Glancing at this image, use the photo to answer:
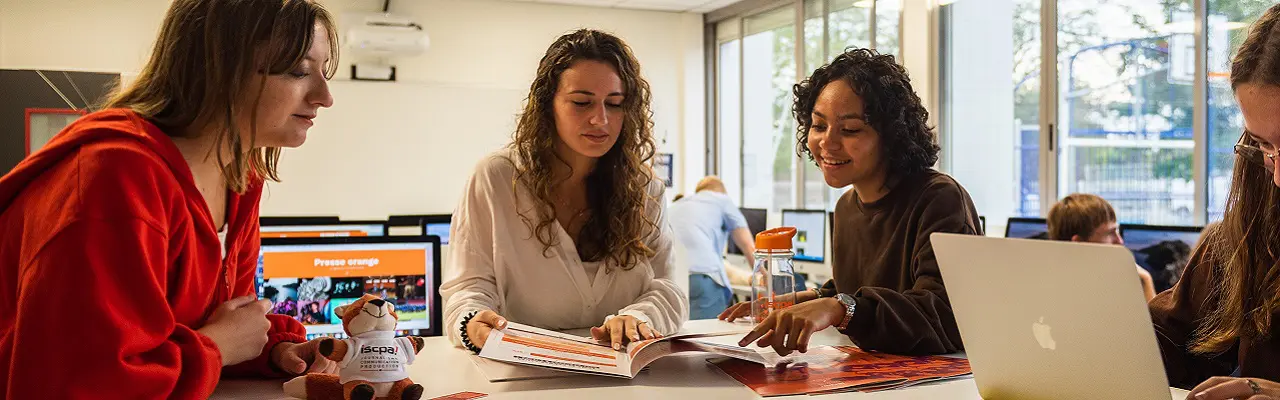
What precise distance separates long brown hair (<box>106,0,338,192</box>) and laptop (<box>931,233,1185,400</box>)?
34.0 inches

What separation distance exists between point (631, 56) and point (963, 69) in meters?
4.34

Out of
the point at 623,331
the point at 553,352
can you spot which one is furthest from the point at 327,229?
the point at 553,352

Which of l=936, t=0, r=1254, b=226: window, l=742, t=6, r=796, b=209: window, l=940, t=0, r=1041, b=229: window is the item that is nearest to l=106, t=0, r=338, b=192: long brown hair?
l=936, t=0, r=1254, b=226: window

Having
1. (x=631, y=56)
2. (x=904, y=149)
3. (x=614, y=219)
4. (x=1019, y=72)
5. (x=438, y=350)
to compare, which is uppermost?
(x=1019, y=72)

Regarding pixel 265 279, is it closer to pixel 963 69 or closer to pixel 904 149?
pixel 904 149

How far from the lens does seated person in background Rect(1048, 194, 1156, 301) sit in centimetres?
342

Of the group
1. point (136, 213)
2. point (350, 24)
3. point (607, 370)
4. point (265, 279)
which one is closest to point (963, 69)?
point (350, 24)

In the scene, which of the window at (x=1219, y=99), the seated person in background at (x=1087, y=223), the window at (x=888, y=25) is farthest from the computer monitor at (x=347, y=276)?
the window at (x=888, y=25)

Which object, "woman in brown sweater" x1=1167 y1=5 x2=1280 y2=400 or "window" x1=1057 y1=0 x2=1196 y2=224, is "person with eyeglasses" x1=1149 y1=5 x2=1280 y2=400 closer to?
"woman in brown sweater" x1=1167 y1=5 x2=1280 y2=400

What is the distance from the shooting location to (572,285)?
6.37 ft

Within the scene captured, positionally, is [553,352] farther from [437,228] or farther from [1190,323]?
[437,228]

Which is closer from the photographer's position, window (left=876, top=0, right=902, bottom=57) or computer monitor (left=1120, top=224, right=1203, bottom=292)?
computer monitor (left=1120, top=224, right=1203, bottom=292)

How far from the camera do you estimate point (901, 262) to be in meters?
1.88

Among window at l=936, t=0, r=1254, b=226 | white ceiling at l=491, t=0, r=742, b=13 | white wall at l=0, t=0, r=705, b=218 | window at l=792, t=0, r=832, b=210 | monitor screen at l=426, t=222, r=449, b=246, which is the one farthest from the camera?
white ceiling at l=491, t=0, r=742, b=13
